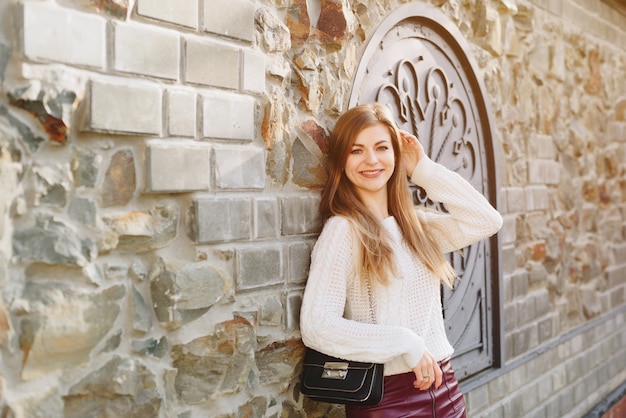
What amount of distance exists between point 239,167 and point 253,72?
1.06 feet

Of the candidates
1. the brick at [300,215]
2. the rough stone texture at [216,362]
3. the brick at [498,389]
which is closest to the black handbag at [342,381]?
the rough stone texture at [216,362]

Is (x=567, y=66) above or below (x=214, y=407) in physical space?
above

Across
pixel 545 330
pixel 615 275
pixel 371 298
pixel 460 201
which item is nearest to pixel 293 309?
pixel 371 298

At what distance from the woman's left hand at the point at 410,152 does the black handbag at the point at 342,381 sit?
87cm

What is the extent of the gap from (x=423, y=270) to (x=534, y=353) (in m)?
2.20

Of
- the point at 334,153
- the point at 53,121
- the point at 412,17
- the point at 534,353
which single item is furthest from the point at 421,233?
the point at 534,353

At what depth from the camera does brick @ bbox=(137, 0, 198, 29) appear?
6.00ft

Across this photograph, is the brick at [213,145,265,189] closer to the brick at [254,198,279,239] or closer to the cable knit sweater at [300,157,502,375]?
the brick at [254,198,279,239]

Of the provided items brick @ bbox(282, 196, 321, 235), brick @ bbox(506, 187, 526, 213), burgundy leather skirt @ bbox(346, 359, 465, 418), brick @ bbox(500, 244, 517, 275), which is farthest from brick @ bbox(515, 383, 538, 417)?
brick @ bbox(282, 196, 321, 235)

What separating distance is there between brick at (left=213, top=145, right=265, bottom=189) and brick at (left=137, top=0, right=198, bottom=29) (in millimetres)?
390

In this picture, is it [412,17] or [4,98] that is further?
[412,17]

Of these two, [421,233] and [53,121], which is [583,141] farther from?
[53,121]

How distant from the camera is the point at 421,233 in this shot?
252 cm

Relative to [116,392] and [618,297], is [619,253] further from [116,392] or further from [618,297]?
[116,392]
